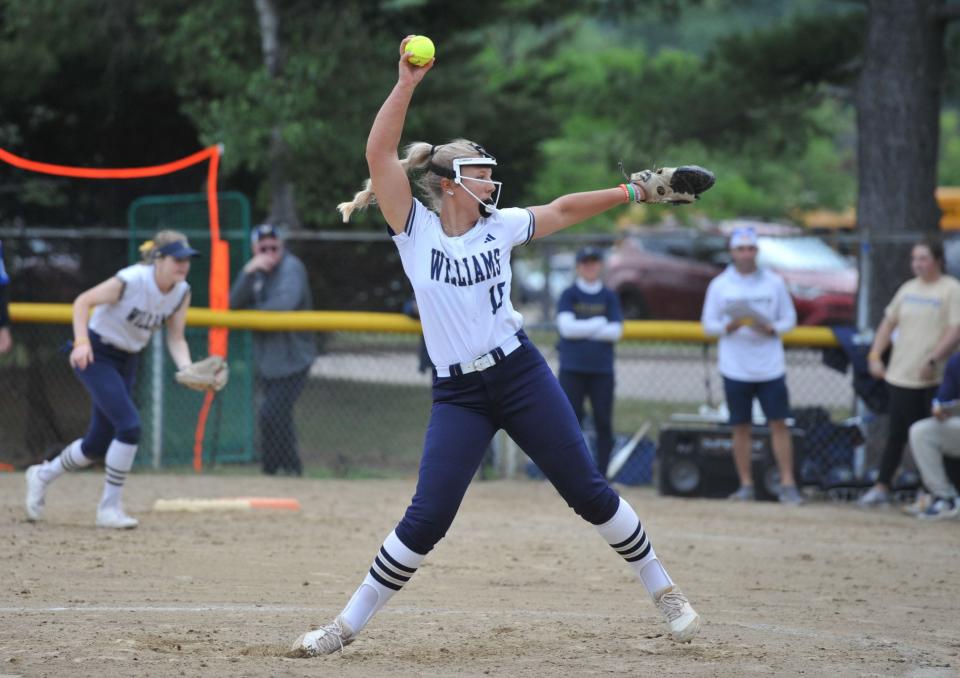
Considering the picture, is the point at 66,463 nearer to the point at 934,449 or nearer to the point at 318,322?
the point at 318,322

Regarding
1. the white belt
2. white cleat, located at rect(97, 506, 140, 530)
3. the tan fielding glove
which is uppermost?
the white belt

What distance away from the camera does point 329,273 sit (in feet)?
41.4

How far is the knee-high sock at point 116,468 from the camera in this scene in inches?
332

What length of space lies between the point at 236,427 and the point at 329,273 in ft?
5.89

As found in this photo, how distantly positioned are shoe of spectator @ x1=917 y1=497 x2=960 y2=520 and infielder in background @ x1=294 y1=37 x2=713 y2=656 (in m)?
5.15

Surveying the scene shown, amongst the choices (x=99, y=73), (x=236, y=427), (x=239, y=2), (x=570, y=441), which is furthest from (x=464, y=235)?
(x=99, y=73)

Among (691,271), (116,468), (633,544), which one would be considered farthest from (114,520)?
(691,271)

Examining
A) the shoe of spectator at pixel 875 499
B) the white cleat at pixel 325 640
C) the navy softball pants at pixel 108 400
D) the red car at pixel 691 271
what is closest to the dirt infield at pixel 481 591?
the white cleat at pixel 325 640

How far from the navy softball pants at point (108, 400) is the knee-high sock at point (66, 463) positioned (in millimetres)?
43

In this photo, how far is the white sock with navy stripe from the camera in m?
5.19

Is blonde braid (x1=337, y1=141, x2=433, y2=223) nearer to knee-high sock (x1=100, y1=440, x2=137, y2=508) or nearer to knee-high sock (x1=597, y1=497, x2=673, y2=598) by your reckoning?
knee-high sock (x1=597, y1=497, x2=673, y2=598)

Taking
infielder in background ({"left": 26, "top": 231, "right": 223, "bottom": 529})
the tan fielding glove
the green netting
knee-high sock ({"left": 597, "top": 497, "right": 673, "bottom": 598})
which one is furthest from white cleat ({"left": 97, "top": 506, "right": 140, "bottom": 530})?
knee-high sock ({"left": 597, "top": 497, "right": 673, "bottom": 598})

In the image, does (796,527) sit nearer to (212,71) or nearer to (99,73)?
(212,71)

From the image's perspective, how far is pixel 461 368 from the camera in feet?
17.2
